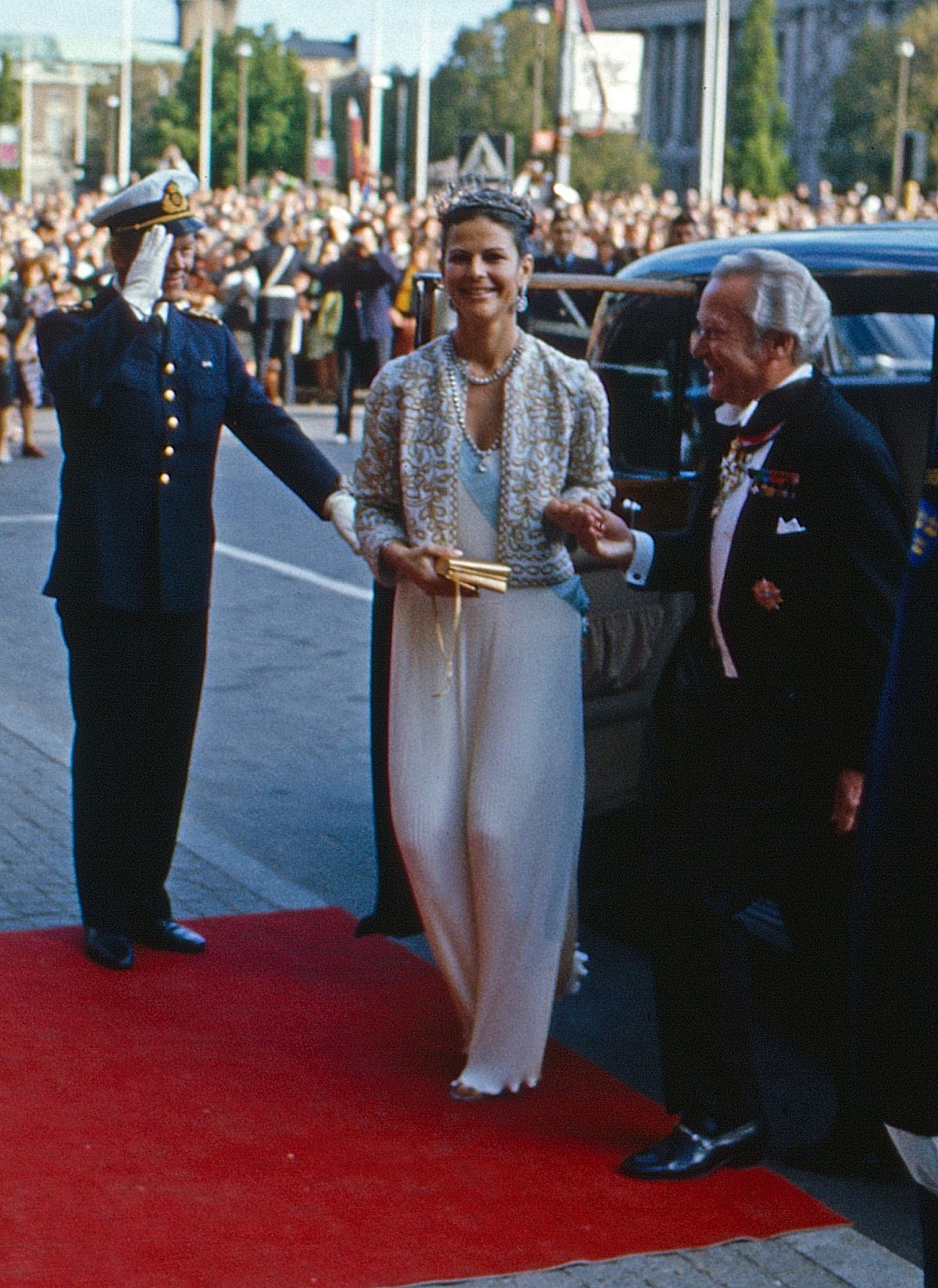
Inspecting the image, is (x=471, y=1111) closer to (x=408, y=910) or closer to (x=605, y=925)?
(x=408, y=910)

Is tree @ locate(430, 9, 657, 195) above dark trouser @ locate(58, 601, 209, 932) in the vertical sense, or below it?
above

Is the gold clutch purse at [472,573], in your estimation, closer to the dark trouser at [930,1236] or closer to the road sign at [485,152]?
the dark trouser at [930,1236]

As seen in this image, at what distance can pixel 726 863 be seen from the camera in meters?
4.30

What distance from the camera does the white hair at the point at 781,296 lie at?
418 centimetres

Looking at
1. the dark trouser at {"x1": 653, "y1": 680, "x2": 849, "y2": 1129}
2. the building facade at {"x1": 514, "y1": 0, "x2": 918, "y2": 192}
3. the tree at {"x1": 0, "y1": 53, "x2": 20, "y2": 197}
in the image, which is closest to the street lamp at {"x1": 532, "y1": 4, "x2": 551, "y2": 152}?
the building facade at {"x1": 514, "y1": 0, "x2": 918, "y2": 192}

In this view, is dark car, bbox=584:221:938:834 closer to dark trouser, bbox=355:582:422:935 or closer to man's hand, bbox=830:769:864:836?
dark trouser, bbox=355:582:422:935

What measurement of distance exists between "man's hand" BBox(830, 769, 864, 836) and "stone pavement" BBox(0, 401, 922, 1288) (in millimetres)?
773

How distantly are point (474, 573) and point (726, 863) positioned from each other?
84 cm

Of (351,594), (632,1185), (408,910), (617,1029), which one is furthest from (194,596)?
(351,594)

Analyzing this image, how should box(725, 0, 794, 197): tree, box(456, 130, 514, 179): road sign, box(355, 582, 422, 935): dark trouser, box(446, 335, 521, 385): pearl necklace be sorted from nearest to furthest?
box(446, 335, 521, 385): pearl necklace → box(355, 582, 422, 935): dark trouser → box(456, 130, 514, 179): road sign → box(725, 0, 794, 197): tree

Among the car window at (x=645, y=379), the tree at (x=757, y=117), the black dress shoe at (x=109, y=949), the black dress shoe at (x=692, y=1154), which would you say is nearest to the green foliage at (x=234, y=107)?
the tree at (x=757, y=117)

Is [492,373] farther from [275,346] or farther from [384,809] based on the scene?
[275,346]

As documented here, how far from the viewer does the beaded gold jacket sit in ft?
15.4

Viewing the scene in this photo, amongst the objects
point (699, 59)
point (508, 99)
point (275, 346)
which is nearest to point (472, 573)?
point (275, 346)
